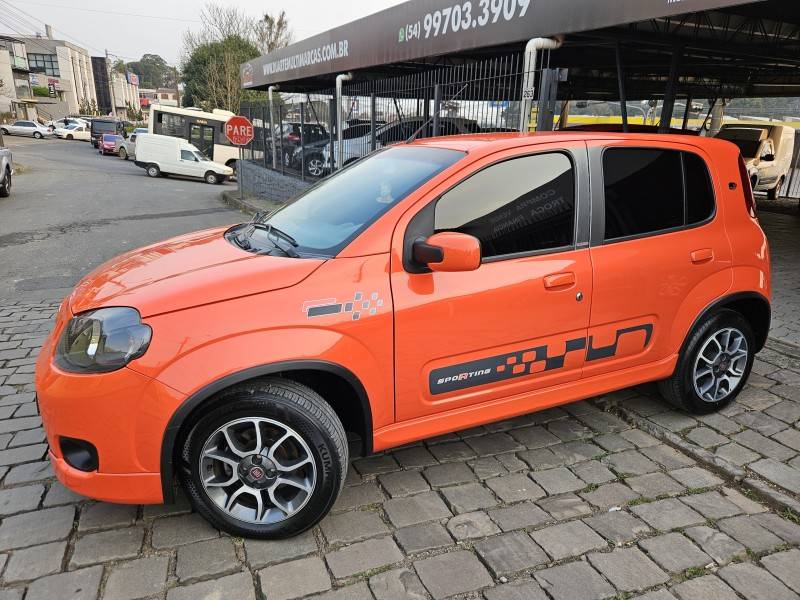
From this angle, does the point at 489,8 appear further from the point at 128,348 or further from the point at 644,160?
the point at 128,348

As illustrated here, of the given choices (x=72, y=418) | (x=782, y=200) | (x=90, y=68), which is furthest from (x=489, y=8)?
(x=90, y=68)

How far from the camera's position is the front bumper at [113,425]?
229cm

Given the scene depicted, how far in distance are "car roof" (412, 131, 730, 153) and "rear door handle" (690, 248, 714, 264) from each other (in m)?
0.67

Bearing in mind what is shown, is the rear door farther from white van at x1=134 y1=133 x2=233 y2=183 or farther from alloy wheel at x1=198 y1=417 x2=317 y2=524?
white van at x1=134 y1=133 x2=233 y2=183

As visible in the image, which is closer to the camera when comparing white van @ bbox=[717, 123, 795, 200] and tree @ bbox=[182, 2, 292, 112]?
white van @ bbox=[717, 123, 795, 200]

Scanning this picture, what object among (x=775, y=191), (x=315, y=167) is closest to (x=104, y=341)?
(x=315, y=167)

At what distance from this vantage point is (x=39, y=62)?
269 ft

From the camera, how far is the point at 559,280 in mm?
2975

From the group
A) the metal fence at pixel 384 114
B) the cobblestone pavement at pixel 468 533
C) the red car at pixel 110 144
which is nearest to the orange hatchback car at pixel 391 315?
the cobblestone pavement at pixel 468 533

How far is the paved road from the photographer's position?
7.44m

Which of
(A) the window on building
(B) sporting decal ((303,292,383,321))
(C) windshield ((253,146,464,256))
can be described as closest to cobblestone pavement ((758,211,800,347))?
(C) windshield ((253,146,464,256))

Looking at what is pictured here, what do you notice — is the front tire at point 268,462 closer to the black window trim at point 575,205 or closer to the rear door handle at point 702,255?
the black window trim at point 575,205

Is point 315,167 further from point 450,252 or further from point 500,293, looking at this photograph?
point 450,252

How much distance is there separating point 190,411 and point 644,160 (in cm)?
285
